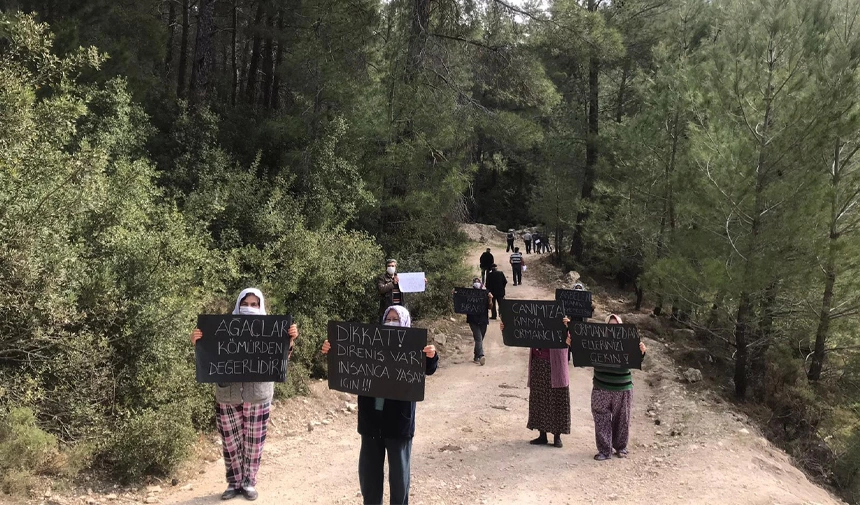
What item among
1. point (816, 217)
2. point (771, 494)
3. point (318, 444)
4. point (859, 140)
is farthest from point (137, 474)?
point (859, 140)

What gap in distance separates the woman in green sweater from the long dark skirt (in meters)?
0.42

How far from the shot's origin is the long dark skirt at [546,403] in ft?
22.5

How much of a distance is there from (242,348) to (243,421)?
0.68m

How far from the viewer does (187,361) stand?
6.57 meters

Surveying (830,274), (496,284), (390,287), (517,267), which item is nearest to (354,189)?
(390,287)

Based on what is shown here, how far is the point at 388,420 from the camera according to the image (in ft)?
13.8

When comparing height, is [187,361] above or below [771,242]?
below

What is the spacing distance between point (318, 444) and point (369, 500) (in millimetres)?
2890

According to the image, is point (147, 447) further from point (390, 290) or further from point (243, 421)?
point (390, 290)

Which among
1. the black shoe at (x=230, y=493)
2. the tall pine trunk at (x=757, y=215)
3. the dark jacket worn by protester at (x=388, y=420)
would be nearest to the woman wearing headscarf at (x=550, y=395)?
the dark jacket worn by protester at (x=388, y=420)

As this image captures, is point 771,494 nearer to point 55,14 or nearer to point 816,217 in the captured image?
point 816,217

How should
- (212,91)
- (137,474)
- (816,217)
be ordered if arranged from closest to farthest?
1. (137,474)
2. (816,217)
3. (212,91)

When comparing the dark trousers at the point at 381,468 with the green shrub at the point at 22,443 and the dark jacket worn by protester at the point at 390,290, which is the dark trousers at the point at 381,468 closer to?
the green shrub at the point at 22,443

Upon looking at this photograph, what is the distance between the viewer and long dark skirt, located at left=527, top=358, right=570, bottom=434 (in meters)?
6.85
